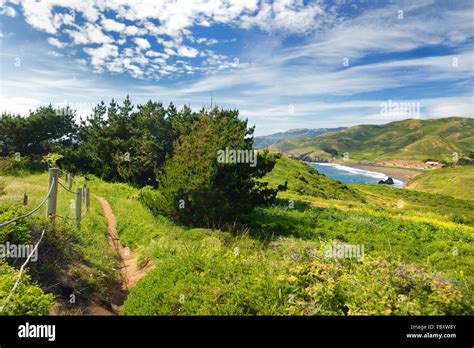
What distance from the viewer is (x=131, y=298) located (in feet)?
27.3

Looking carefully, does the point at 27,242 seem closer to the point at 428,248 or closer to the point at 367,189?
the point at 428,248

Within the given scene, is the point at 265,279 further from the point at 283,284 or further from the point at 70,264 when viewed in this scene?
the point at 70,264

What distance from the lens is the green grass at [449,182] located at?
133 metres

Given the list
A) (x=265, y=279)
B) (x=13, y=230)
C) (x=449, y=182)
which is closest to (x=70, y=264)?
(x=13, y=230)

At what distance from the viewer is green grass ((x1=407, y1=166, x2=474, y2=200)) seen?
13262cm

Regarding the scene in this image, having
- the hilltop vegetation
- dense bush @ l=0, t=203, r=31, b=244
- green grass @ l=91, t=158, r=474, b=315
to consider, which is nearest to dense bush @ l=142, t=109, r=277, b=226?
the hilltop vegetation

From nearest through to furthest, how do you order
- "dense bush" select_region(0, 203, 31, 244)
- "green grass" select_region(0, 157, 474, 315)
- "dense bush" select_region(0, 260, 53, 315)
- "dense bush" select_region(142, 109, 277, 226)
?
"dense bush" select_region(0, 260, 53, 315), "green grass" select_region(0, 157, 474, 315), "dense bush" select_region(0, 203, 31, 244), "dense bush" select_region(142, 109, 277, 226)

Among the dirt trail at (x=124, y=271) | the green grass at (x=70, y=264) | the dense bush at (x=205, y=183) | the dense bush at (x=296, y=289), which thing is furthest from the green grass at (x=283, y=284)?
the dense bush at (x=205, y=183)

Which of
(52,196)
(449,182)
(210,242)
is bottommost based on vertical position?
(449,182)

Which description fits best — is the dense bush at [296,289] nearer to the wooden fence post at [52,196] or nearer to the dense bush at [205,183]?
the wooden fence post at [52,196]

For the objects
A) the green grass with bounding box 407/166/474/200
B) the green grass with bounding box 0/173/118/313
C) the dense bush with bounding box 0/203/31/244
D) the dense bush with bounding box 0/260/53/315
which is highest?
the dense bush with bounding box 0/203/31/244

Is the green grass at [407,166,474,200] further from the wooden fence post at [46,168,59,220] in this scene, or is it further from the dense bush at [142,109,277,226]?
the wooden fence post at [46,168,59,220]

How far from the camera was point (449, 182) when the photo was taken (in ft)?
478
